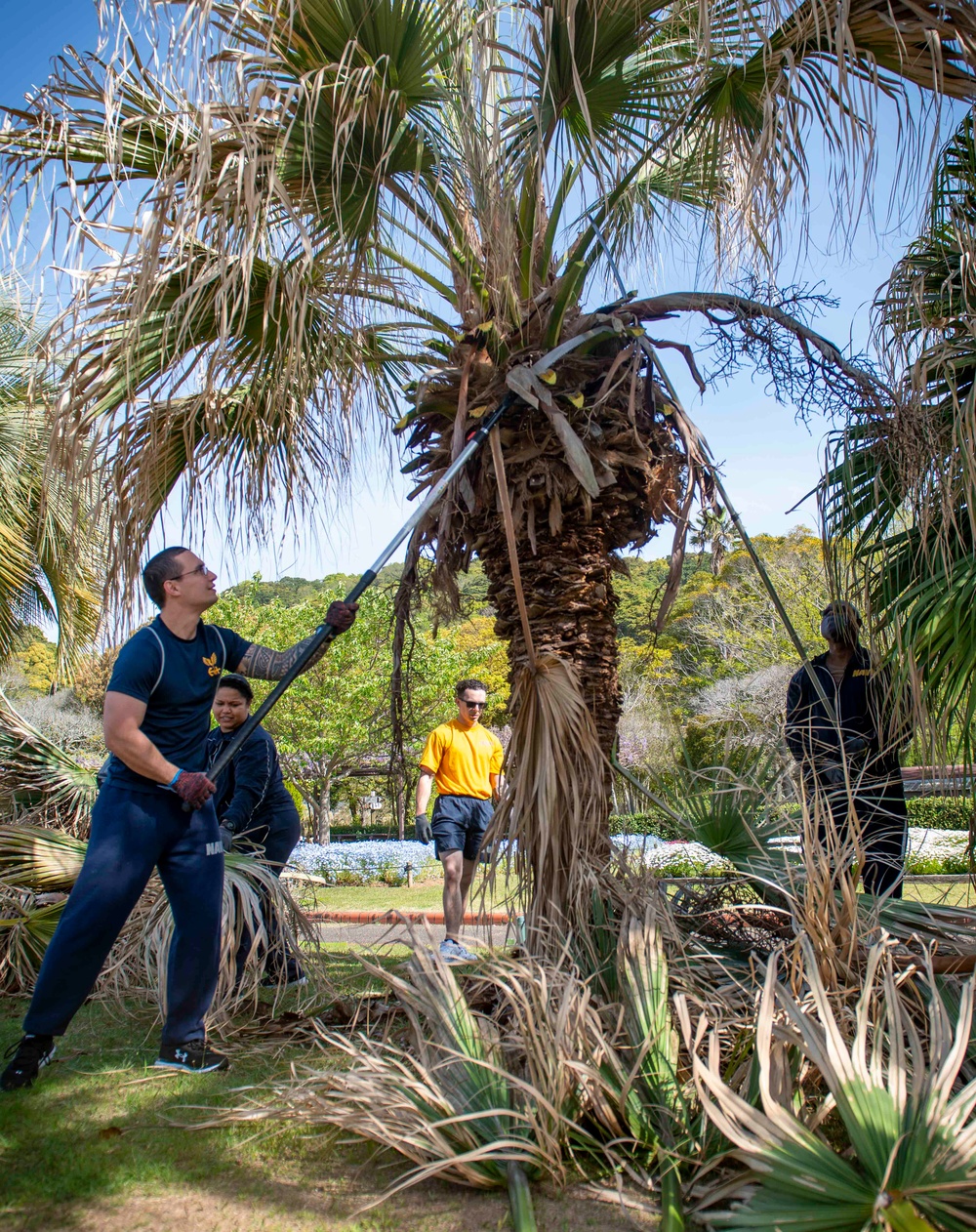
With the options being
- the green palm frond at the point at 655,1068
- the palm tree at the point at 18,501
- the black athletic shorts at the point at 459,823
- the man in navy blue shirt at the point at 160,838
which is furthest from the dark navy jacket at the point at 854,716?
the palm tree at the point at 18,501

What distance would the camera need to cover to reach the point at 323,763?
22.6 m

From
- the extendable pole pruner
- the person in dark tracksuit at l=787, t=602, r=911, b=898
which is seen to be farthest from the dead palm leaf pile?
the extendable pole pruner

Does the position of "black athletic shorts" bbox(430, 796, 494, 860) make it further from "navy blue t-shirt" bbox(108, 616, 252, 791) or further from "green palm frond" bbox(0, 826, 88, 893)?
"navy blue t-shirt" bbox(108, 616, 252, 791)

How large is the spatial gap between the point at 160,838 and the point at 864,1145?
2.57m

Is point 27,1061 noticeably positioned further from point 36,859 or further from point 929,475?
point 929,475

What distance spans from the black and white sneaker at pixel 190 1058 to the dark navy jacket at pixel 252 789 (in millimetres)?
1560

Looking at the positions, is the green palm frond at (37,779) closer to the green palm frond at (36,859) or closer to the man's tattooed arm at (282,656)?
the green palm frond at (36,859)

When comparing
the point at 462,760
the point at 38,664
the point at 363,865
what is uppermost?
the point at 38,664

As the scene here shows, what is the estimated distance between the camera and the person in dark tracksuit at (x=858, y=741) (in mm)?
3783

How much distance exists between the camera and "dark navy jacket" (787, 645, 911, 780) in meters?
4.07

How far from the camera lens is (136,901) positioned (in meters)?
3.45

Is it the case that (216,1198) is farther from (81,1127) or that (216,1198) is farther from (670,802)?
(670,802)

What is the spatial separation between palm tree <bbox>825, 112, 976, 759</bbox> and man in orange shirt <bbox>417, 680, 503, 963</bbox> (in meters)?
2.59

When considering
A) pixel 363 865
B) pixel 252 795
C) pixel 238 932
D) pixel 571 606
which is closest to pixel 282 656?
pixel 252 795
